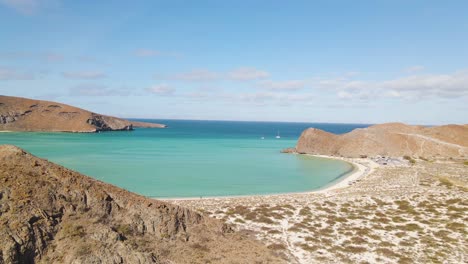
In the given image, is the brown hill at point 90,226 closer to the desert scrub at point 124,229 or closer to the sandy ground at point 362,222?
the desert scrub at point 124,229

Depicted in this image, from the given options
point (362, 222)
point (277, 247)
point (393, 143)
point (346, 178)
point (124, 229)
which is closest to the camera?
point (124, 229)

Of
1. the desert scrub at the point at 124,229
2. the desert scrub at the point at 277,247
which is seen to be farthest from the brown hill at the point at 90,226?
the desert scrub at the point at 277,247

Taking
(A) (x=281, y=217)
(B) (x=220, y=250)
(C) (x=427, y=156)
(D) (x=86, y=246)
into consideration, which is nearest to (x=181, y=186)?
(A) (x=281, y=217)

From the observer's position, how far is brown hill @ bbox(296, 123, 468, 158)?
92.1 m

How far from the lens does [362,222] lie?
28781mm

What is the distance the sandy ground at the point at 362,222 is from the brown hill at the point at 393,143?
4790 cm

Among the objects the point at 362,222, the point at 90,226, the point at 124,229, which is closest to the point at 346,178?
the point at 362,222

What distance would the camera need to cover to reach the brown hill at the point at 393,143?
92125 mm

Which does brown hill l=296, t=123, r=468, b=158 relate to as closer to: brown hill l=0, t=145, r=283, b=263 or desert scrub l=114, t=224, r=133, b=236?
brown hill l=0, t=145, r=283, b=263

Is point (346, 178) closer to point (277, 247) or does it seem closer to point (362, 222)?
point (362, 222)

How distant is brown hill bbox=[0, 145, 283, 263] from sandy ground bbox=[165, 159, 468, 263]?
505cm

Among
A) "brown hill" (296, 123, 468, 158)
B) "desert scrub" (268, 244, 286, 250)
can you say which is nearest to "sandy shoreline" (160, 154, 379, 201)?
"brown hill" (296, 123, 468, 158)

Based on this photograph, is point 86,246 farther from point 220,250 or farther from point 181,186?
point 181,186

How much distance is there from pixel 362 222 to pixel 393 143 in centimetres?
7617
